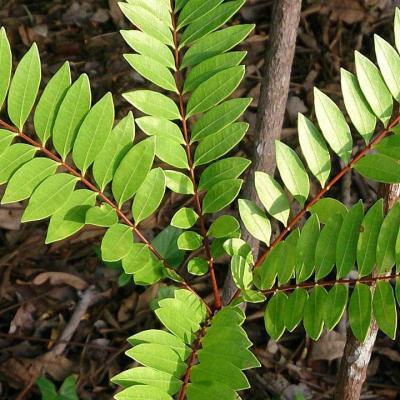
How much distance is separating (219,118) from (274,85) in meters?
0.31

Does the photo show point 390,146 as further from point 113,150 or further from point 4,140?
point 4,140

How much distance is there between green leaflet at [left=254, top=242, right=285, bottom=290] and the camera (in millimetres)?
1230

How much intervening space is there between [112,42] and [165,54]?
1.70 m

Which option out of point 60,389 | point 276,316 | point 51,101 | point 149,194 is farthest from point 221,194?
point 60,389

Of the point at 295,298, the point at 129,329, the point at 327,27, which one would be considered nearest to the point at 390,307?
the point at 295,298

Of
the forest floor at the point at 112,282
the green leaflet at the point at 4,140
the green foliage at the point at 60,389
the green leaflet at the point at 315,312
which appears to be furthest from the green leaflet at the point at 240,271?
the green foliage at the point at 60,389

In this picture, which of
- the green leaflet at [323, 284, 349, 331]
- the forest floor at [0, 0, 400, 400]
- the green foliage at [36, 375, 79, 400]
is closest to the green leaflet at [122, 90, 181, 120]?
the green leaflet at [323, 284, 349, 331]

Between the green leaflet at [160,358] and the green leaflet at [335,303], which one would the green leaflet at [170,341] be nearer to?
the green leaflet at [160,358]

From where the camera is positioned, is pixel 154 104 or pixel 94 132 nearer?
pixel 94 132

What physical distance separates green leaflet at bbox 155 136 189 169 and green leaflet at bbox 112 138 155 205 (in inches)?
3.6

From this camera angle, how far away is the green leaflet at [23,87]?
118 cm

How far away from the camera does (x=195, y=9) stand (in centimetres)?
129

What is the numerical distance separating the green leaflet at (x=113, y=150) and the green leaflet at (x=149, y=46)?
0.15m

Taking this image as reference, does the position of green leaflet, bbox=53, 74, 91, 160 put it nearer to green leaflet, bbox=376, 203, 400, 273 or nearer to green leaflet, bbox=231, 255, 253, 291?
green leaflet, bbox=231, 255, 253, 291
